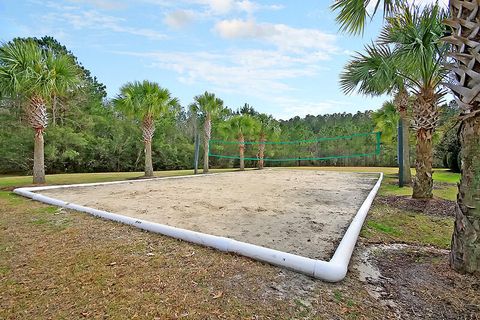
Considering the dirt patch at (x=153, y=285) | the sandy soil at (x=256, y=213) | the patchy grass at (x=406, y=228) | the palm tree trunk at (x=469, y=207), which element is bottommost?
the patchy grass at (x=406, y=228)

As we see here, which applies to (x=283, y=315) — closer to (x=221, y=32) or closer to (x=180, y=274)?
(x=180, y=274)

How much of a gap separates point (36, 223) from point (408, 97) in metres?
9.00

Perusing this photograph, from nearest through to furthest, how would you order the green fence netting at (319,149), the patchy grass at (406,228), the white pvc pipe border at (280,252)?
the white pvc pipe border at (280,252), the patchy grass at (406,228), the green fence netting at (319,149)

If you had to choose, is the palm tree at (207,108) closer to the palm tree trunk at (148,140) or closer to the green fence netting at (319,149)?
the palm tree trunk at (148,140)

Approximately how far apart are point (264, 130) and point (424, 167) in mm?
11426

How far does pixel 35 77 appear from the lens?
5.85 meters

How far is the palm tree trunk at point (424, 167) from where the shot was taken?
4992 mm

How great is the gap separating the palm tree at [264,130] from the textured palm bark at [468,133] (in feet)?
45.0

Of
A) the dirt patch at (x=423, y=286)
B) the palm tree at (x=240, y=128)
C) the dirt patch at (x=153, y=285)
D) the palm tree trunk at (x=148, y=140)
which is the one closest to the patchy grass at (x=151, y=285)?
the dirt patch at (x=153, y=285)

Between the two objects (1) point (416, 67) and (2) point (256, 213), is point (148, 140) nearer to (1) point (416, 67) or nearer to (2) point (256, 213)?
(2) point (256, 213)

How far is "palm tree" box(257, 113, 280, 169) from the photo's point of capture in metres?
16.1

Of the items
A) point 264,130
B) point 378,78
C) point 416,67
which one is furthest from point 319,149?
point 416,67

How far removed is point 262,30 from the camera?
8719 mm

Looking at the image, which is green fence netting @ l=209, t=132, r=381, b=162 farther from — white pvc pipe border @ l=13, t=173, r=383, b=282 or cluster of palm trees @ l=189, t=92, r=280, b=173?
white pvc pipe border @ l=13, t=173, r=383, b=282
